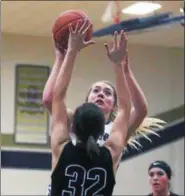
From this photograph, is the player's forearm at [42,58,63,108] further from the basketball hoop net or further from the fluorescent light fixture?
the fluorescent light fixture

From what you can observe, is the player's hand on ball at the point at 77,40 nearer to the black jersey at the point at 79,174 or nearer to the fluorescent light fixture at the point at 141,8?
the black jersey at the point at 79,174

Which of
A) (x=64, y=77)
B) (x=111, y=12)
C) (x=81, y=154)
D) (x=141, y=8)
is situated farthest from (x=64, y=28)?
(x=141, y=8)

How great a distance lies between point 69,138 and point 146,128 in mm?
1107

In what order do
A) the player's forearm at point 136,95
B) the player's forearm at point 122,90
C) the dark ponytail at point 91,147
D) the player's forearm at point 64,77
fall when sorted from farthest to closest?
the player's forearm at point 136,95
the player's forearm at point 122,90
the player's forearm at point 64,77
the dark ponytail at point 91,147

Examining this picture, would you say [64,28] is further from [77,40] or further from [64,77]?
[64,77]

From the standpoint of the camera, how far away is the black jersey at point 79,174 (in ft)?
8.14

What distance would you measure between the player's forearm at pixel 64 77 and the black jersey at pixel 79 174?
23 centimetres

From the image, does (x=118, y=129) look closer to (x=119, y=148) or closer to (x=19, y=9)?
(x=119, y=148)

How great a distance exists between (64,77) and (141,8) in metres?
4.79

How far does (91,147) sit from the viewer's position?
245 cm

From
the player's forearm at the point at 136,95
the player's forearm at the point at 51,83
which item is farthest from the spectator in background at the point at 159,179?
the player's forearm at the point at 51,83

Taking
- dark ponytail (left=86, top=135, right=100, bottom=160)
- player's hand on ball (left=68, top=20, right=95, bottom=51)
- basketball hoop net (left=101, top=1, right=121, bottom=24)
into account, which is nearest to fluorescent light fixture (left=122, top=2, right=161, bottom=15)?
basketball hoop net (left=101, top=1, right=121, bottom=24)

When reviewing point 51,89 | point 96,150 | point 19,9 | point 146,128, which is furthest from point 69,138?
point 19,9

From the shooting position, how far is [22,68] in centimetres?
872
